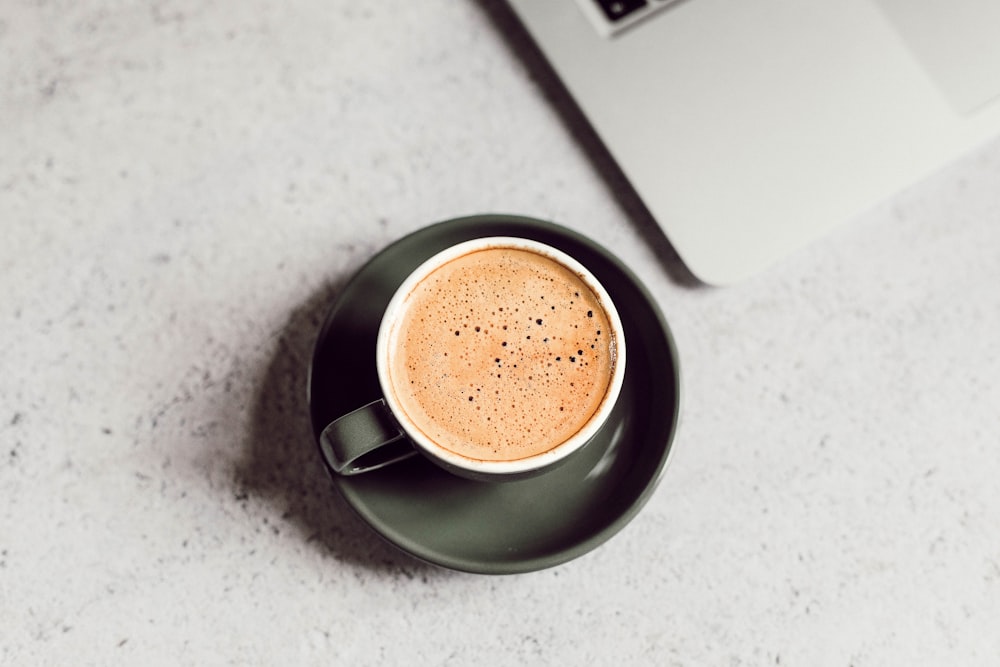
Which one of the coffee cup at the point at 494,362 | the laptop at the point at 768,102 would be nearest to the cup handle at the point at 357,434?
the coffee cup at the point at 494,362

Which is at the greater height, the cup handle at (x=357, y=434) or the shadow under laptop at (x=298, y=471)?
the cup handle at (x=357, y=434)

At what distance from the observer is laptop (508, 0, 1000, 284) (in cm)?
69

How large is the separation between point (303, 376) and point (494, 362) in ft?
0.65

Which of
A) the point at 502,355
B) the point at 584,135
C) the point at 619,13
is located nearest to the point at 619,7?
the point at 619,13

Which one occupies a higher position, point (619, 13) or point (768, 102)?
point (619, 13)

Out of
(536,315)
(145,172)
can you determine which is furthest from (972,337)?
(145,172)

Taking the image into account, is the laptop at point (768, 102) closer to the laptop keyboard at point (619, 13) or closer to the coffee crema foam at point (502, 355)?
the laptop keyboard at point (619, 13)

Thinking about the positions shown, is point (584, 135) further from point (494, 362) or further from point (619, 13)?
point (494, 362)

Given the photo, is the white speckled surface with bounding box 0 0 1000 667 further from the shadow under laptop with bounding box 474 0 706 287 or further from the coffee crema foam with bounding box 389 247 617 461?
the coffee crema foam with bounding box 389 247 617 461

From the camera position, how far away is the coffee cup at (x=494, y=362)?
58cm

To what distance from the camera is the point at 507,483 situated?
0.62m

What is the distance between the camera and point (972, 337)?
28.5 inches

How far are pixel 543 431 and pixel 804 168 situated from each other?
320 mm

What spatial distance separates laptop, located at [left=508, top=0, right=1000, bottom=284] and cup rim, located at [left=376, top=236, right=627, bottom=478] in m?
0.14
